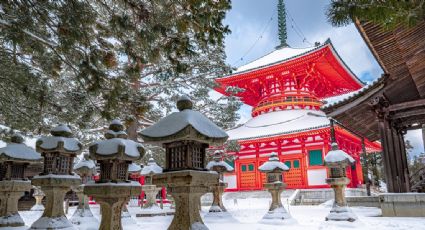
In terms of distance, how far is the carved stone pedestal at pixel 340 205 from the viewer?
9.45 meters

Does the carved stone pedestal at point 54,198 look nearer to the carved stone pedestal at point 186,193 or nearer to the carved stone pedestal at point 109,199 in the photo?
the carved stone pedestal at point 109,199

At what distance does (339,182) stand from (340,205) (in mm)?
729

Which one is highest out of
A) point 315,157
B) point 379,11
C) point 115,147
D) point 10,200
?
point 315,157

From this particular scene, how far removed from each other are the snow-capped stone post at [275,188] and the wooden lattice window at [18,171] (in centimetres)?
737

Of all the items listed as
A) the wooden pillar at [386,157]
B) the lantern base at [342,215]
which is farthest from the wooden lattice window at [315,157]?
the lantern base at [342,215]

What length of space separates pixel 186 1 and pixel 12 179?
22.3 ft

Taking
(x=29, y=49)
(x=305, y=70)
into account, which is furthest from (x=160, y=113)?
(x=305, y=70)

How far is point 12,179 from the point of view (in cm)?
791

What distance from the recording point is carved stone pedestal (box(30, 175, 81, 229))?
6.85 metres

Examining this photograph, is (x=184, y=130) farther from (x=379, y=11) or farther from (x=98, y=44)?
(x=379, y=11)

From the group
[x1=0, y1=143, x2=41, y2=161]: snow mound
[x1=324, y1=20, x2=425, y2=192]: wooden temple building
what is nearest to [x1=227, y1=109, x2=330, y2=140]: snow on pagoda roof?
[x1=324, y1=20, x2=425, y2=192]: wooden temple building

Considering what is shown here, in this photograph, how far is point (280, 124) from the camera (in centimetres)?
2230

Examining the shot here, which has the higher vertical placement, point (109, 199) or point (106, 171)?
point (106, 171)

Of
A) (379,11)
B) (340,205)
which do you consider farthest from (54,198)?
(340,205)
